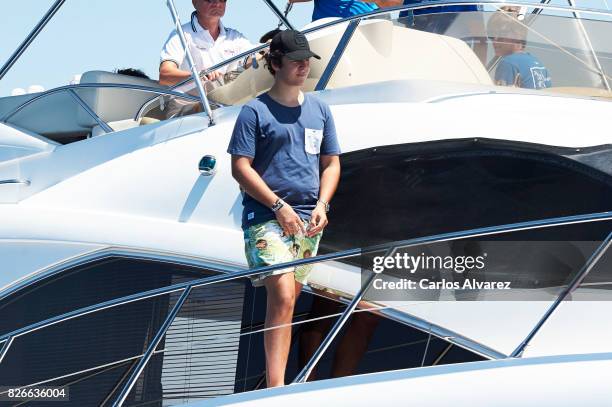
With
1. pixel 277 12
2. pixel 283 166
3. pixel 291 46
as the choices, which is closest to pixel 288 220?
pixel 283 166

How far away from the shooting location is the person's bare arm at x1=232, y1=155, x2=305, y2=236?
4297 mm

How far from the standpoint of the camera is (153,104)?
6.30 metres

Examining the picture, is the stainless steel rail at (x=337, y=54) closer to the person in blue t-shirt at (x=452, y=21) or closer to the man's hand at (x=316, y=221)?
the person in blue t-shirt at (x=452, y=21)

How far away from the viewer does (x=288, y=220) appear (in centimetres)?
429

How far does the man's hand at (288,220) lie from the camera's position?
4.29 metres

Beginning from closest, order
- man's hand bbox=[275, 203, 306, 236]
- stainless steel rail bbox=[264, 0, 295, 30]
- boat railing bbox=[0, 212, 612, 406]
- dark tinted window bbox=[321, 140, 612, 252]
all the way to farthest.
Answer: boat railing bbox=[0, 212, 612, 406], man's hand bbox=[275, 203, 306, 236], dark tinted window bbox=[321, 140, 612, 252], stainless steel rail bbox=[264, 0, 295, 30]

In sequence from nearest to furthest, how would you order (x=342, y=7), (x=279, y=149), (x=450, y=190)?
(x=279, y=149) → (x=450, y=190) → (x=342, y=7)

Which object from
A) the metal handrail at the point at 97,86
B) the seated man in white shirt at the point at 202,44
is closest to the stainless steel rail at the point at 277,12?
the seated man in white shirt at the point at 202,44

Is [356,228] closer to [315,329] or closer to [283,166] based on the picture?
[283,166]

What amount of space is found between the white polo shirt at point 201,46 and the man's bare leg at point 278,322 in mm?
2491

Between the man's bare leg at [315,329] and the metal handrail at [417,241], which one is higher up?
the metal handrail at [417,241]

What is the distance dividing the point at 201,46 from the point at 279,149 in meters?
2.27

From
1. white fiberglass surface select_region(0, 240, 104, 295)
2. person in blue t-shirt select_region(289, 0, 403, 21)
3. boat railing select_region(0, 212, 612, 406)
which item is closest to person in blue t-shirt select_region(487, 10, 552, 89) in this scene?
person in blue t-shirt select_region(289, 0, 403, 21)

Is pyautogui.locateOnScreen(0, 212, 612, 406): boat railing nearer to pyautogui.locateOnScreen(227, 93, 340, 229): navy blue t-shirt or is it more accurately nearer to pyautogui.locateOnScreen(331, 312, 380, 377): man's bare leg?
pyautogui.locateOnScreen(331, 312, 380, 377): man's bare leg
